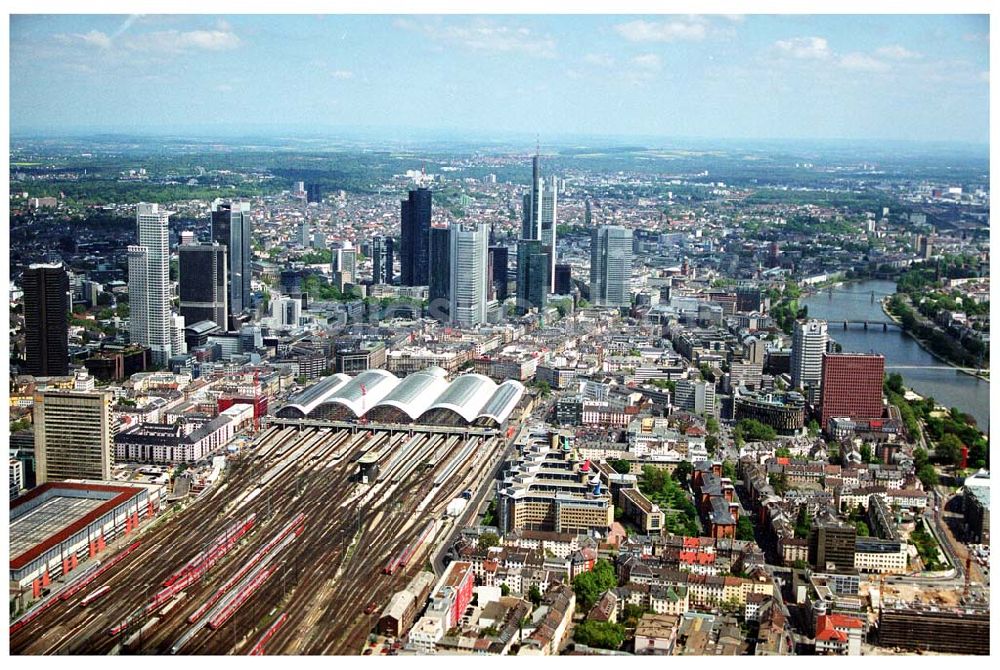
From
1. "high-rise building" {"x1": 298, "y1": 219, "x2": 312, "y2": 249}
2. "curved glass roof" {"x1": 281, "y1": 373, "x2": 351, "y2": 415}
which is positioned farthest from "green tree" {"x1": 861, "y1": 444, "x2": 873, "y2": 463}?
"high-rise building" {"x1": 298, "y1": 219, "x2": 312, "y2": 249}

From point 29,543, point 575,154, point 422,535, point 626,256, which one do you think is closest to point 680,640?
point 422,535

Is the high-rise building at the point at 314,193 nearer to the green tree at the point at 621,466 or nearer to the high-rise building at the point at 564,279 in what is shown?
the high-rise building at the point at 564,279

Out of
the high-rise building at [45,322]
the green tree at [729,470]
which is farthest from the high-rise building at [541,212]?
the green tree at [729,470]

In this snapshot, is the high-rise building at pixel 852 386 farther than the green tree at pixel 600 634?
Yes

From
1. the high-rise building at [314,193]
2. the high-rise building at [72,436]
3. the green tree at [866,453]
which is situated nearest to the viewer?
the high-rise building at [72,436]

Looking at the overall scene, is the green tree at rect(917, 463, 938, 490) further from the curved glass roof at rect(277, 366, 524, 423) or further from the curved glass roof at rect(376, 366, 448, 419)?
the curved glass roof at rect(376, 366, 448, 419)
